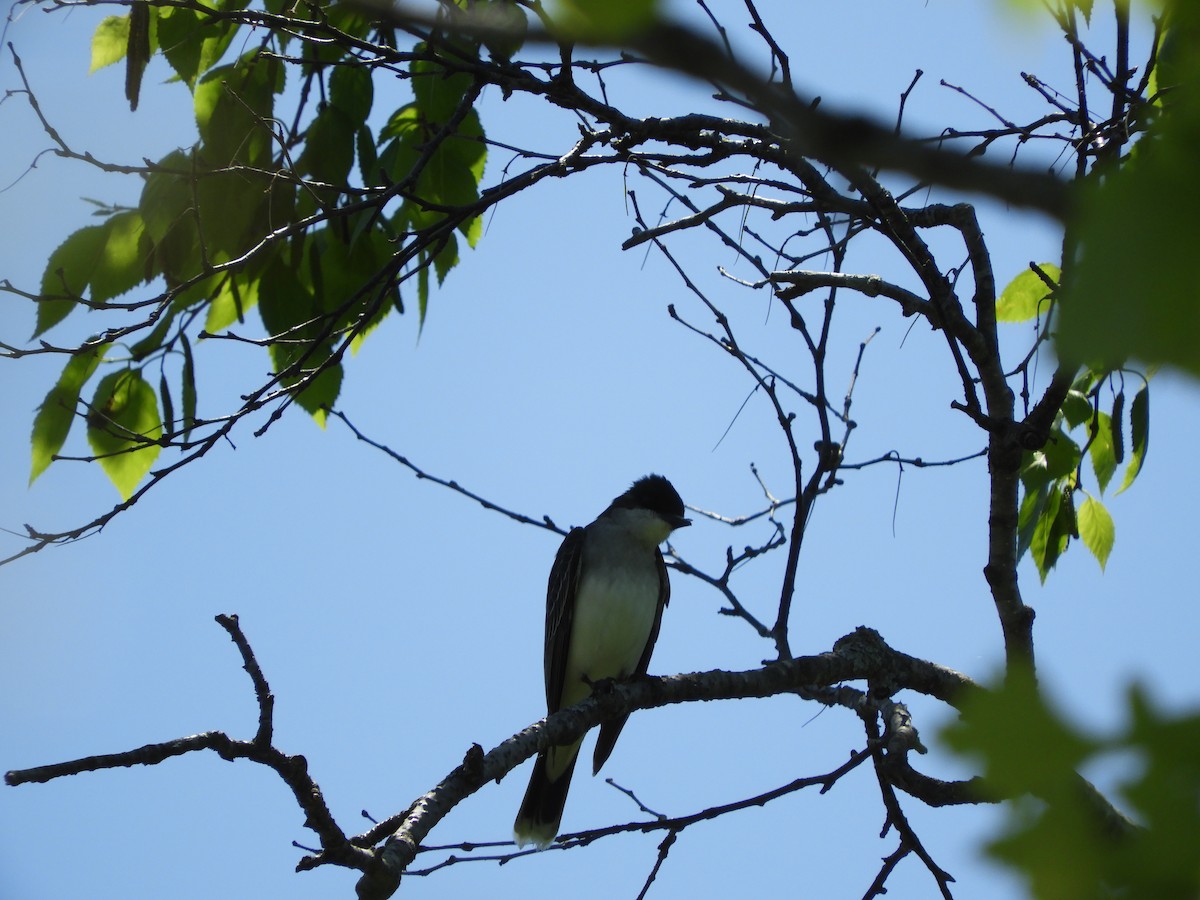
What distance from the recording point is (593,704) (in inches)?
152

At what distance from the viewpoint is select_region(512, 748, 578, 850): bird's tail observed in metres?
6.16

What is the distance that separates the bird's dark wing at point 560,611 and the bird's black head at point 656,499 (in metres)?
0.58

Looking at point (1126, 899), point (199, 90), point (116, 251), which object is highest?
point (199, 90)

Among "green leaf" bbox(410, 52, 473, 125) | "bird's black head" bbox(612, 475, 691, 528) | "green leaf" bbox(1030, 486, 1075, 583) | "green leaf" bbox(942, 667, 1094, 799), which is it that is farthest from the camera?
"bird's black head" bbox(612, 475, 691, 528)

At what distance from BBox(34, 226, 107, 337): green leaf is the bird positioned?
134 inches

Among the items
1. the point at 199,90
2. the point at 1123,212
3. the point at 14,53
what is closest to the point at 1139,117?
the point at 1123,212

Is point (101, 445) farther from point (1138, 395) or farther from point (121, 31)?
point (1138, 395)

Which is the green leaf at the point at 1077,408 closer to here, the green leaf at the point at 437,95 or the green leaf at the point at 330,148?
the green leaf at the point at 437,95

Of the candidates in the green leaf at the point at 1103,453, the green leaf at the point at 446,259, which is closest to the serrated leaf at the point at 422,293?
the green leaf at the point at 446,259

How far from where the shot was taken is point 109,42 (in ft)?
11.5

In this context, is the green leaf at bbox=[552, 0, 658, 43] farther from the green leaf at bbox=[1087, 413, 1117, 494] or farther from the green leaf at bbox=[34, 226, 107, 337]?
the green leaf at bbox=[1087, 413, 1117, 494]

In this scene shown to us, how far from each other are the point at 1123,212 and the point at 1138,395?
3399mm

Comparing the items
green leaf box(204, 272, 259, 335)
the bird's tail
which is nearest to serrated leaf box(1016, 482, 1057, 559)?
green leaf box(204, 272, 259, 335)

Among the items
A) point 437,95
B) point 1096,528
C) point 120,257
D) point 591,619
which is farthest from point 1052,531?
point 120,257
